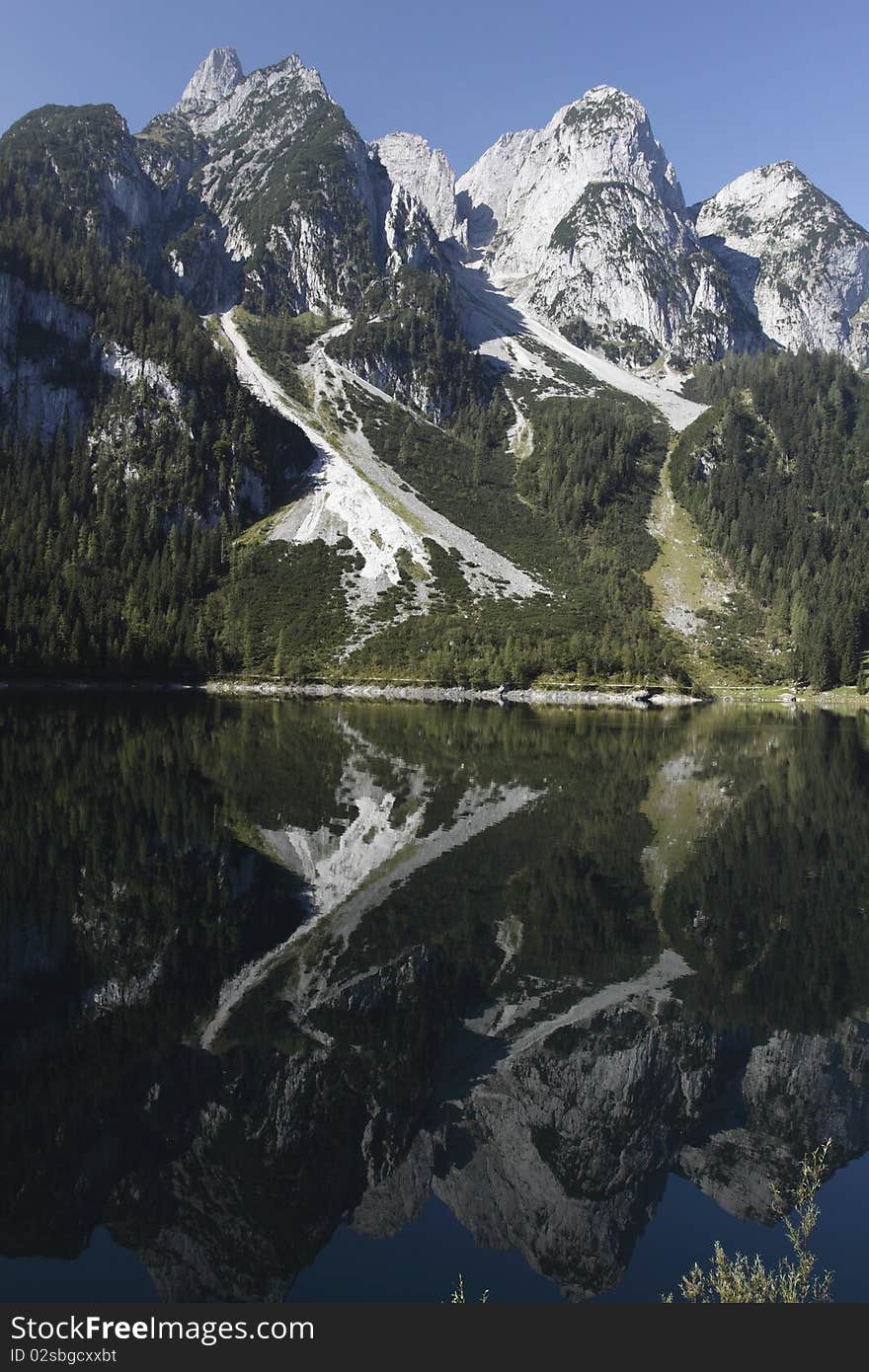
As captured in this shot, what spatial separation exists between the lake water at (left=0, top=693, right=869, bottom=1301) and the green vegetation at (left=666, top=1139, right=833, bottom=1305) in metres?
0.25

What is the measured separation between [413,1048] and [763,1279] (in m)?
6.47

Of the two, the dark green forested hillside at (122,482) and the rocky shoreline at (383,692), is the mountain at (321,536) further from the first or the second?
the rocky shoreline at (383,692)

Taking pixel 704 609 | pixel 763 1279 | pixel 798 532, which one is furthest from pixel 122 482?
pixel 763 1279

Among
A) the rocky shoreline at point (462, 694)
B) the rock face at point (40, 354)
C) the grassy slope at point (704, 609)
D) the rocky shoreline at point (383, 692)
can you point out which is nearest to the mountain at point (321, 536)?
the rock face at point (40, 354)

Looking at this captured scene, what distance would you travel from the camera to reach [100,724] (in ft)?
199

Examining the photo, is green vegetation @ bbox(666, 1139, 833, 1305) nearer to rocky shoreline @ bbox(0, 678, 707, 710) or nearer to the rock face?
rocky shoreline @ bbox(0, 678, 707, 710)

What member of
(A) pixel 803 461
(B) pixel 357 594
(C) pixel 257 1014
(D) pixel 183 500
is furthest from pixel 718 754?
(A) pixel 803 461

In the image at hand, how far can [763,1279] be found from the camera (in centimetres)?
851

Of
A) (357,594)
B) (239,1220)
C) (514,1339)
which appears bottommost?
(239,1220)

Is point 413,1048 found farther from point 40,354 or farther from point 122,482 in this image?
point 40,354

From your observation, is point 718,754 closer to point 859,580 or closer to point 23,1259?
point 23,1259

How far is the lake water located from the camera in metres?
9.59

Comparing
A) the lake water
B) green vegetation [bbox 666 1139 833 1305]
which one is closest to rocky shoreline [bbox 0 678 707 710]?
the lake water

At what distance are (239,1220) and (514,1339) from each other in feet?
13.0
